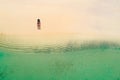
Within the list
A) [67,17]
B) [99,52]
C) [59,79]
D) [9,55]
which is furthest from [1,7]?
[99,52]

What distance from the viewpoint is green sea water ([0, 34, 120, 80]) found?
1656 millimetres

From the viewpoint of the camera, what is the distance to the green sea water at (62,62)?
5.43 ft

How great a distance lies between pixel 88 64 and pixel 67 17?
0.36m

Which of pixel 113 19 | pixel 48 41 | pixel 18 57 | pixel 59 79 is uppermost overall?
pixel 113 19

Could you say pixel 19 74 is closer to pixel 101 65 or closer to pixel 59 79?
pixel 59 79

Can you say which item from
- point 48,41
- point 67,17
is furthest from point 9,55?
point 67,17

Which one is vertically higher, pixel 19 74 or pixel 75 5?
pixel 75 5

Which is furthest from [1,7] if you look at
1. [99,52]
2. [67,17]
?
[99,52]

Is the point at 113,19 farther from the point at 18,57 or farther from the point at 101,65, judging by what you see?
the point at 18,57

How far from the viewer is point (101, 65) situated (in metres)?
1.71

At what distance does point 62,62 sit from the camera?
5.52 ft

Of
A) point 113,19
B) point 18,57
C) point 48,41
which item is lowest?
point 18,57

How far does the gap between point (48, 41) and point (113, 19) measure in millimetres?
489

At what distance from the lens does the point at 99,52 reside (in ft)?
5.62
